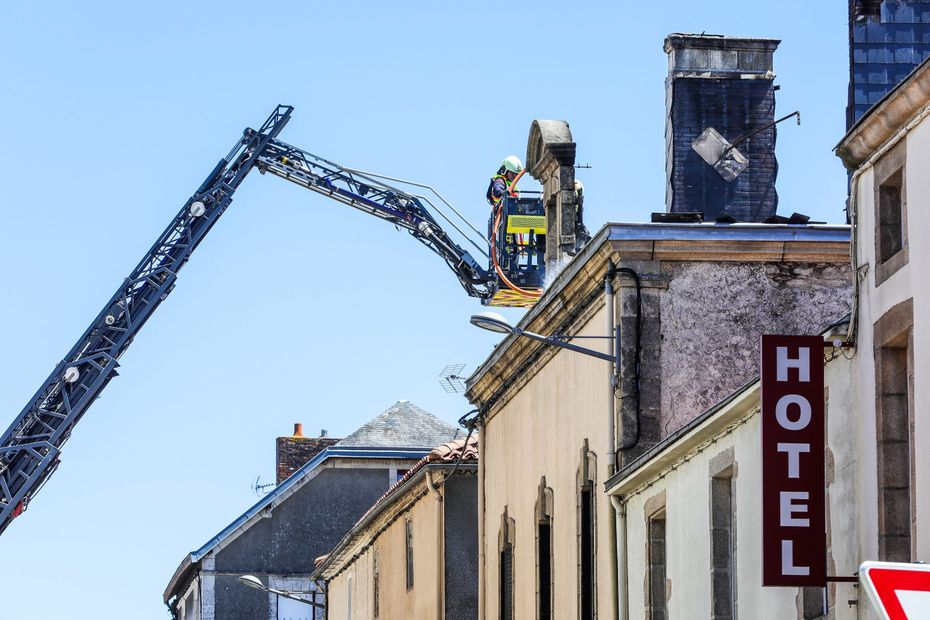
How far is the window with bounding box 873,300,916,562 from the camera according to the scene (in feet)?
46.8

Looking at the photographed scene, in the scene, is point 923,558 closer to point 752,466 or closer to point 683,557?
point 752,466

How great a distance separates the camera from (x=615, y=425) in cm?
2255

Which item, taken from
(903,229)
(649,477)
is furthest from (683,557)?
(903,229)

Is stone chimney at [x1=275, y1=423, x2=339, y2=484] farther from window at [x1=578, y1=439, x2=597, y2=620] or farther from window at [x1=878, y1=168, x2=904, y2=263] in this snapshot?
window at [x1=878, y1=168, x2=904, y2=263]

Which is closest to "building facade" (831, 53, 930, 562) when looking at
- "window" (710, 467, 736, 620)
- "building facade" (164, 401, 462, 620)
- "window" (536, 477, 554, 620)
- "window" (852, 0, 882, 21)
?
"window" (710, 467, 736, 620)

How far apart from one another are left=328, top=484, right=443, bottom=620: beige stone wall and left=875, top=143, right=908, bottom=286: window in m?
17.9

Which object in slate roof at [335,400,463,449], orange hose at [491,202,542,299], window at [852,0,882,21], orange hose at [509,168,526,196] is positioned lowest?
slate roof at [335,400,463,449]

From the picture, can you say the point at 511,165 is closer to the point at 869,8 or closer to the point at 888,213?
the point at 869,8

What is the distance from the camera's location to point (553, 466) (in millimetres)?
25469

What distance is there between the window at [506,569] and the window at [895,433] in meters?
13.6

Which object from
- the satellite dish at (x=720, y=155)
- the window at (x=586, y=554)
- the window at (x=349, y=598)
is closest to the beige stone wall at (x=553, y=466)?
the window at (x=586, y=554)

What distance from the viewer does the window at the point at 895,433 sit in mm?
14273

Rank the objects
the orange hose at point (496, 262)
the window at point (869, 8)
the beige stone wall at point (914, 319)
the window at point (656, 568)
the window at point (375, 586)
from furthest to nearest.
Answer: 1. the orange hose at point (496, 262)
2. the window at point (375, 586)
3. the window at point (869, 8)
4. the window at point (656, 568)
5. the beige stone wall at point (914, 319)

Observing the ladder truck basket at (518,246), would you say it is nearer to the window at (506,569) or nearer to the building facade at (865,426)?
the window at (506,569)
